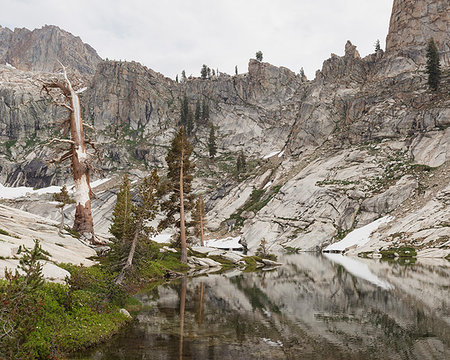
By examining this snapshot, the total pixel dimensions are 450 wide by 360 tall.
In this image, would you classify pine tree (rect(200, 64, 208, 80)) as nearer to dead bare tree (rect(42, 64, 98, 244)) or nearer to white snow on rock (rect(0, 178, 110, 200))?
white snow on rock (rect(0, 178, 110, 200))

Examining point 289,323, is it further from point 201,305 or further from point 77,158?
point 77,158

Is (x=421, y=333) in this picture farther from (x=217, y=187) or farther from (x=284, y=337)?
(x=217, y=187)

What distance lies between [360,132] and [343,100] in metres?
30.6

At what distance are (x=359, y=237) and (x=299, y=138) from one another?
63857mm

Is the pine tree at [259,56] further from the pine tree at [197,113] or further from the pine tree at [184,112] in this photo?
the pine tree at [184,112]

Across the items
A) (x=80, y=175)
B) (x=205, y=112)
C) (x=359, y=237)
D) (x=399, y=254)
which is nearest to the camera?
(x=80, y=175)

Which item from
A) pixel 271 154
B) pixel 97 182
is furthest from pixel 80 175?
pixel 271 154

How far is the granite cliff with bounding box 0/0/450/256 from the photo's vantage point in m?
73.9

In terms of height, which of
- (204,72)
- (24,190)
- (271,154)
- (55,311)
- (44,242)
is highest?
(204,72)

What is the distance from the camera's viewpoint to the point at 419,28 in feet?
407

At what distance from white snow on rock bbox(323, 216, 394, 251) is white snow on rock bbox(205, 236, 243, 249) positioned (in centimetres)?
2243

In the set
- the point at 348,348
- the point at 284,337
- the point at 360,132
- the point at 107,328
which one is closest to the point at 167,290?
the point at 107,328

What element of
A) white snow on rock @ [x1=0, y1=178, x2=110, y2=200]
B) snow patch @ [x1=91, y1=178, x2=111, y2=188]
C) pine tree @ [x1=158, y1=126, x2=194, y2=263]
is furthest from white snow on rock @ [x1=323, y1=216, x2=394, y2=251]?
white snow on rock @ [x1=0, y1=178, x2=110, y2=200]

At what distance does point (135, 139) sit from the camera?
501 ft
